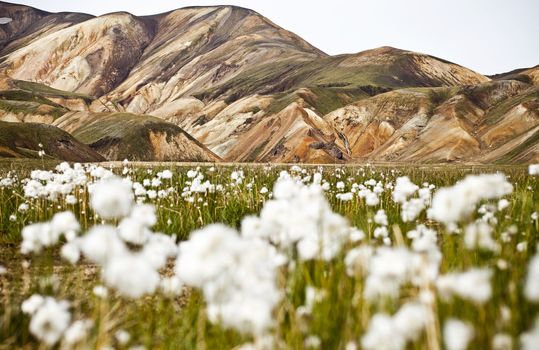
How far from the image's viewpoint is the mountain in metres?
62.4

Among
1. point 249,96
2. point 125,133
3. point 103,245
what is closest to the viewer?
point 103,245

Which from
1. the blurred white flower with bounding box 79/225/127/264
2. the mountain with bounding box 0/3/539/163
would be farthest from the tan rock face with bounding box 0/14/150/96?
the blurred white flower with bounding box 79/225/127/264

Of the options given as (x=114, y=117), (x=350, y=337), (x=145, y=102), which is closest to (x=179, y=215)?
(x=350, y=337)

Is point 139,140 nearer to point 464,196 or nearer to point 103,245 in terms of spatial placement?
point 103,245

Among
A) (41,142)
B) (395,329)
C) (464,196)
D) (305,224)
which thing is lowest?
(395,329)

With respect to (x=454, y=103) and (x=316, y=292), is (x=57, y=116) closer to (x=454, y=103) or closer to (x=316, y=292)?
(x=454, y=103)

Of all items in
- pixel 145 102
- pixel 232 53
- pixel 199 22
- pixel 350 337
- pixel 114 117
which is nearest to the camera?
pixel 350 337

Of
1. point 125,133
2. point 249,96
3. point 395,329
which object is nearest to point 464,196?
point 395,329

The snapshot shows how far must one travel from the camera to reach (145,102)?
129 metres

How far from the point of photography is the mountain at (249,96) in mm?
62438

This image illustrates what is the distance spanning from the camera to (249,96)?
93.6 m

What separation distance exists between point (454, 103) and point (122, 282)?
77.3 metres

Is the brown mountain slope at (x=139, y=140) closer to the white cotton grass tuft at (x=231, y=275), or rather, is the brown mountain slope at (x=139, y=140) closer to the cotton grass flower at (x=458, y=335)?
the white cotton grass tuft at (x=231, y=275)

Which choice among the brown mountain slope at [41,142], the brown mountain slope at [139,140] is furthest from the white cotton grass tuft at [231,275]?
the brown mountain slope at [139,140]
